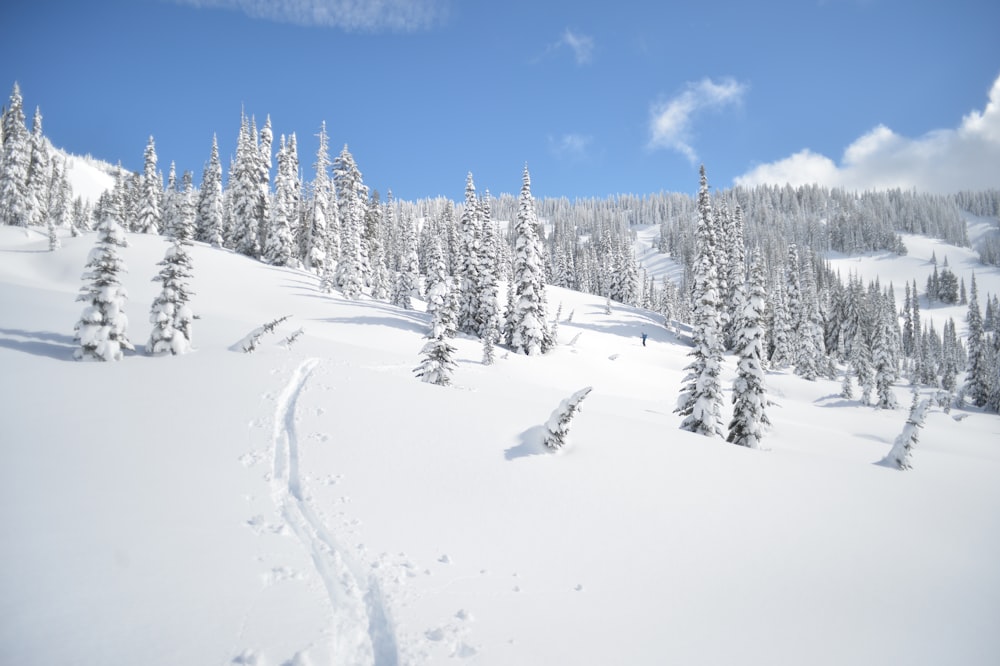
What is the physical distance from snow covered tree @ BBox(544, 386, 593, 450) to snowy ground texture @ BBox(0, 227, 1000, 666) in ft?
1.72

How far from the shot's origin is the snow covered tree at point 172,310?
55.7 ft

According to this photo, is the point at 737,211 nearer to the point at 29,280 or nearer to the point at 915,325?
the point at 29,280

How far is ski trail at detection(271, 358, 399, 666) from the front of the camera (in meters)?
5.46

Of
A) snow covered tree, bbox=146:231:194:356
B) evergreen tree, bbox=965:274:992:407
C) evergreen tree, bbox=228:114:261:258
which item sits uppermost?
evergreen tree, bbox=228:114:261:258

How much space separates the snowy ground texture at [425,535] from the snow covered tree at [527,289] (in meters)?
24.6

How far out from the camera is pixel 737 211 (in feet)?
174

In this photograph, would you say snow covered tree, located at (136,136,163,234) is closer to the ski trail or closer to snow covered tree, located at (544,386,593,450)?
the ski trail

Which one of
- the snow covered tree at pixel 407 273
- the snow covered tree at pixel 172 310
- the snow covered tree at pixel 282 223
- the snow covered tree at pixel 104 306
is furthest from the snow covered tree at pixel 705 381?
the snow covered tree at pixel 282 223

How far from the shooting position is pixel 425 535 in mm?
8078

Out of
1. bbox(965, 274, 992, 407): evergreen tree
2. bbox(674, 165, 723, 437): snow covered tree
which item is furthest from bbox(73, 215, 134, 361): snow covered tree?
bbox(965, 274, 992, 407): evergreen tree

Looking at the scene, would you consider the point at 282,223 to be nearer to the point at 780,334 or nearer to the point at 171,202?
the point at 171,202

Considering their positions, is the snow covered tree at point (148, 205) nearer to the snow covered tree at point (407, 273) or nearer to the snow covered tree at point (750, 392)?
the snow covered tree at point (407, 273)

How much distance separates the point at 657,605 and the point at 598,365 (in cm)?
3358

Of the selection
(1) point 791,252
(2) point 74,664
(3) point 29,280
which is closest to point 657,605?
(2) point 74,664
